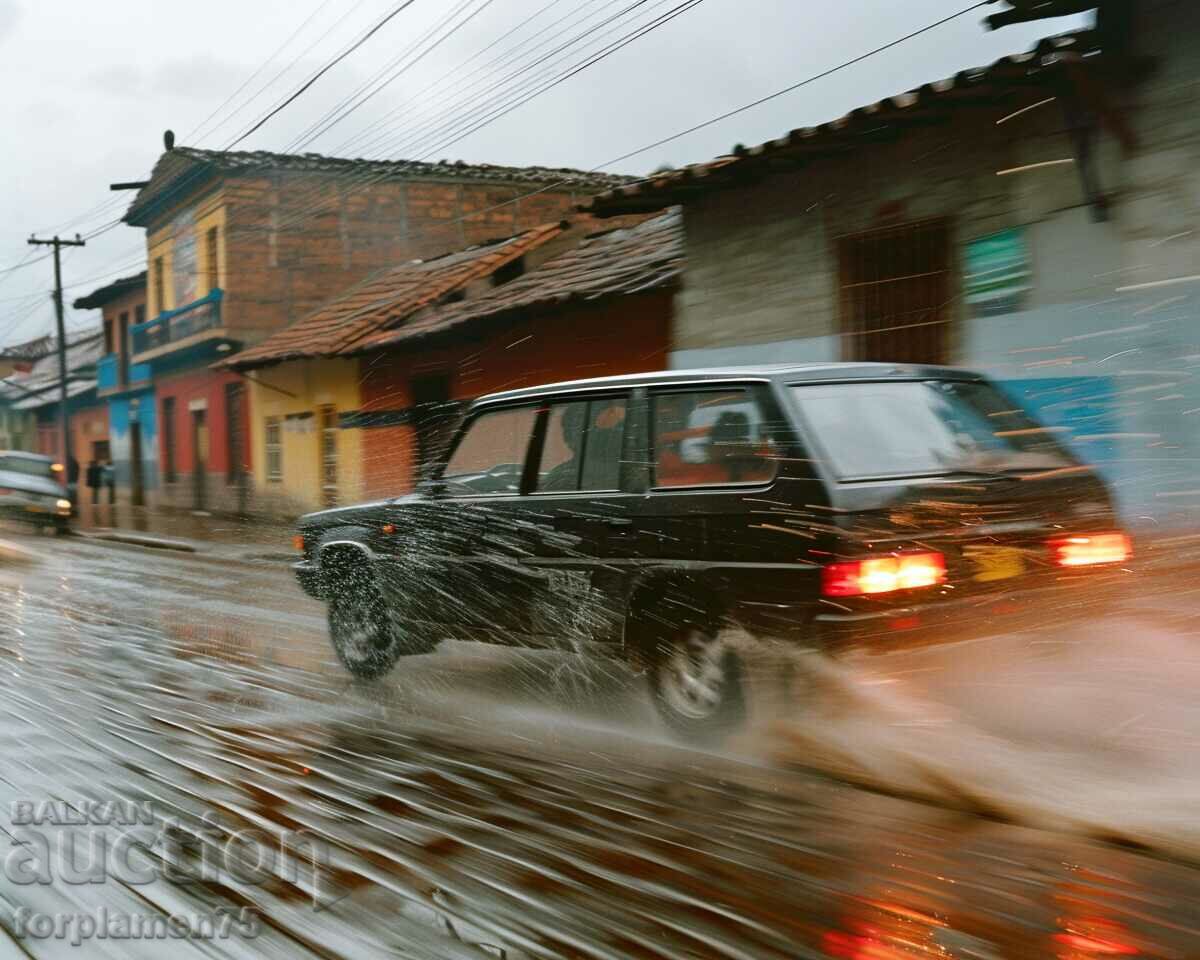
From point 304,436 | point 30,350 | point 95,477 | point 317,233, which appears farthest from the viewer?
point 30,350

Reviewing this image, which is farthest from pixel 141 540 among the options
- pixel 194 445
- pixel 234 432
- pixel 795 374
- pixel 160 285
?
pixel 795 374

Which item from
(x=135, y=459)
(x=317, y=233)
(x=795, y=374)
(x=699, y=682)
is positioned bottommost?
(x=699, y=682)

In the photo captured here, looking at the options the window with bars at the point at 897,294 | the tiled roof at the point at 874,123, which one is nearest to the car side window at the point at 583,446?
the tiled roof at the point at 874,123

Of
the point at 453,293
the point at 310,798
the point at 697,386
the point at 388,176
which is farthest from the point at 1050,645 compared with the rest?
the point at 388,176

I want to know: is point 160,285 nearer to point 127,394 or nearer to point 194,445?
A: point 127,394

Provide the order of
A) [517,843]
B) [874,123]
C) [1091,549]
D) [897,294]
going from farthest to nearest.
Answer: [897,294] < [874,123] < [1091,549] < [517,843]

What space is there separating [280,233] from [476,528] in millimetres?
24891

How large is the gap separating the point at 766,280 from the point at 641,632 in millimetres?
7704

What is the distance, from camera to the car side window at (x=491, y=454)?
6.28 metres

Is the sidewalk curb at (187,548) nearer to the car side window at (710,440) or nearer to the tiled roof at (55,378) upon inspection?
the car side window at (710,440)

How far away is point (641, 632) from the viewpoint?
5.46m

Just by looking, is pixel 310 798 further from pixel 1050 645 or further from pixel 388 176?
pixel 388 176

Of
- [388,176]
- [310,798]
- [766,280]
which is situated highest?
[388,176]

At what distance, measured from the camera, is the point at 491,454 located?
6.48 metres
